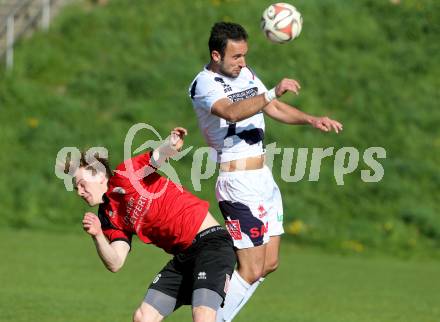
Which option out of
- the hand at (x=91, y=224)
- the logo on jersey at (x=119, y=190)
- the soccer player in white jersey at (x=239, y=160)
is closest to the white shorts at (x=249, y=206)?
the soccer player in white jersey at (x=239, y=160)

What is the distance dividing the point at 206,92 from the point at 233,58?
1.09ft

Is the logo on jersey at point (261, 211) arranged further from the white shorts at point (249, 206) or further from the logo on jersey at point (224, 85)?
the logo on jersey at point (224, 85)

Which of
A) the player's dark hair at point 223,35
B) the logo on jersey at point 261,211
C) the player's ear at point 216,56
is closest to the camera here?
the player's dark hair at point 223,35

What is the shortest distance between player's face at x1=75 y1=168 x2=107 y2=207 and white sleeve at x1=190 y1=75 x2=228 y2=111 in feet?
3.94

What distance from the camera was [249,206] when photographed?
7785 millimetres

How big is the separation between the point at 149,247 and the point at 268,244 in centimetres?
833

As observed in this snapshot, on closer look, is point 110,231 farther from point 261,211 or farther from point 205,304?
point 261,211

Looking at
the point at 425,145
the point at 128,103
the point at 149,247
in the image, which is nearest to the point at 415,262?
the point at 425,145

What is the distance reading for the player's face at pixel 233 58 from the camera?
24.7 feet

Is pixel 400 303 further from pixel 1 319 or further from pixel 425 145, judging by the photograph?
pixel 425 145

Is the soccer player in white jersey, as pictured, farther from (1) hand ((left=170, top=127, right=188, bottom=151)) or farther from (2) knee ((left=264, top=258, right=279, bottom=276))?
(1) hand ((left=170, top=127, right=188, bottom=151))

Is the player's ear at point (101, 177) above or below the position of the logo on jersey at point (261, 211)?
above

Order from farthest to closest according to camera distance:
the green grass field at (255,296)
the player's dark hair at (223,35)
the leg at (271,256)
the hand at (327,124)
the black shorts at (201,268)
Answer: the green grass field at (255,296) < the leg at (271,256) < the player's dark hair at (223,35) < the hand at (327,124) < the black shorts at (201,268)

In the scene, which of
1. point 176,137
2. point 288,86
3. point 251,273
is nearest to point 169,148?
point 176,137
